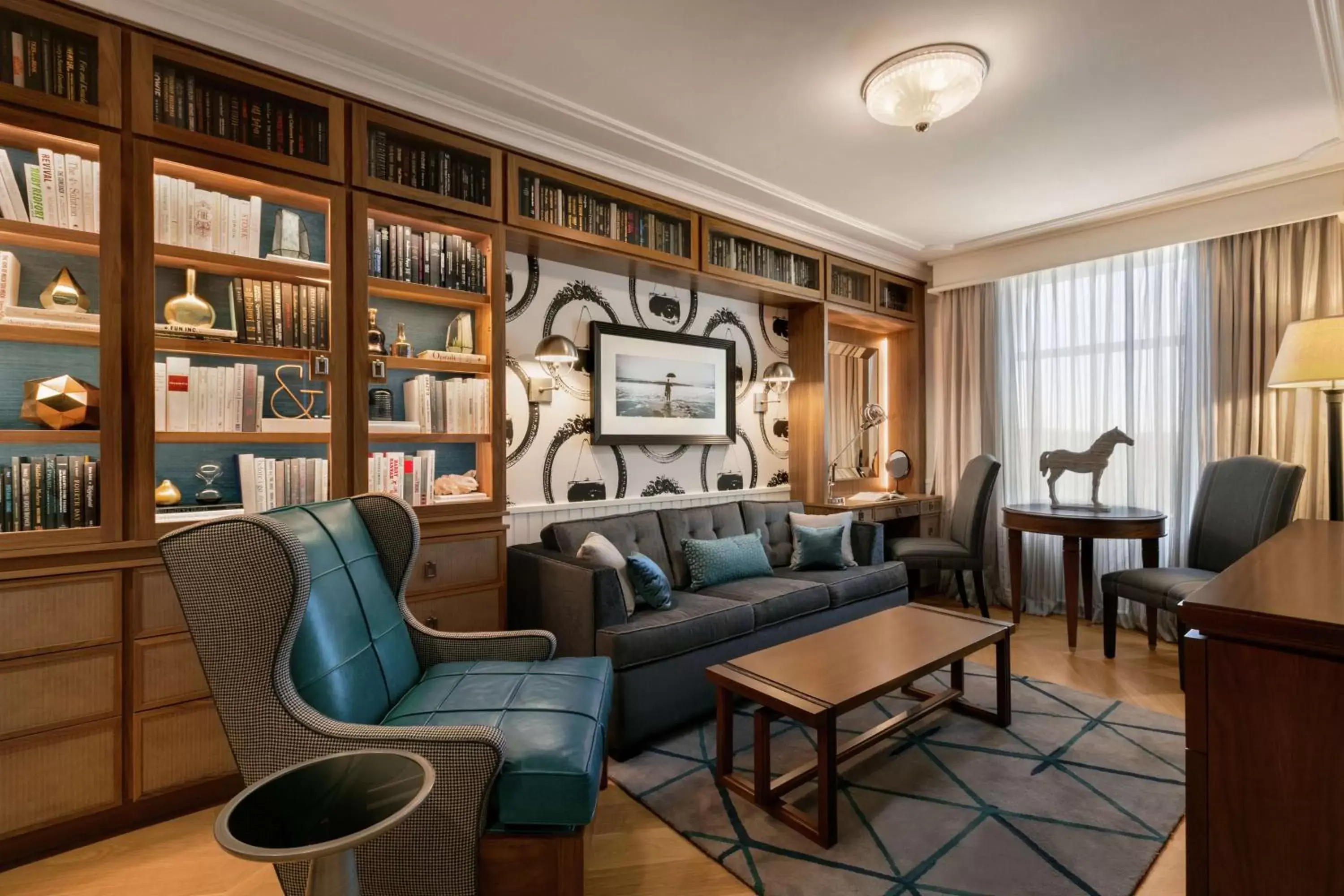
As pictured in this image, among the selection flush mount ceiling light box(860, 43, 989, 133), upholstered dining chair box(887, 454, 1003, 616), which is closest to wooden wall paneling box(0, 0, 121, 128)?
flush mount ceiling light box(860, 43, 989, 133)

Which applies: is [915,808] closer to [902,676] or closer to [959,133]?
[902,676]

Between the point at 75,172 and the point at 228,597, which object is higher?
the point at 75,172

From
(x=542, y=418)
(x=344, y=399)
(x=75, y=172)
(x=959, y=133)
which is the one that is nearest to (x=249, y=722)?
(x=344, y=399)

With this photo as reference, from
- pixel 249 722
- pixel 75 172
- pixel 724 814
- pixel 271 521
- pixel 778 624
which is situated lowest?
pixel 724 814

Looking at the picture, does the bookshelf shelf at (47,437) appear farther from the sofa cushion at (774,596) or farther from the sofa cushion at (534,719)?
the sofa cushion at (774,596)

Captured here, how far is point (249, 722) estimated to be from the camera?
1.42m

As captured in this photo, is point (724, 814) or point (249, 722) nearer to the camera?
point (249, 722)

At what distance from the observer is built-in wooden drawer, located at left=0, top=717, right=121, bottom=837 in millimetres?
1859

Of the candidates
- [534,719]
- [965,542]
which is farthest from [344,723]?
[965,542]

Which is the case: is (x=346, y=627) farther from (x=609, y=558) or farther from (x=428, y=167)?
(x=428, y=167)

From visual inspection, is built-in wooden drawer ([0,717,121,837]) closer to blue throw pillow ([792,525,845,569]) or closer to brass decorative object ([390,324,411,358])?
brass decorative object ([390,324,411,358])

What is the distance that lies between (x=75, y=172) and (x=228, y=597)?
5.30ft

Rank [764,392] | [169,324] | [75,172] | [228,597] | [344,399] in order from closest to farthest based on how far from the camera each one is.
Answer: [228,597] → [75,172] → [169,324] → [344,399] → [764,392]

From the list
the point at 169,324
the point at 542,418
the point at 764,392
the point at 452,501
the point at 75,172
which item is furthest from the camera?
the point at 764,392
